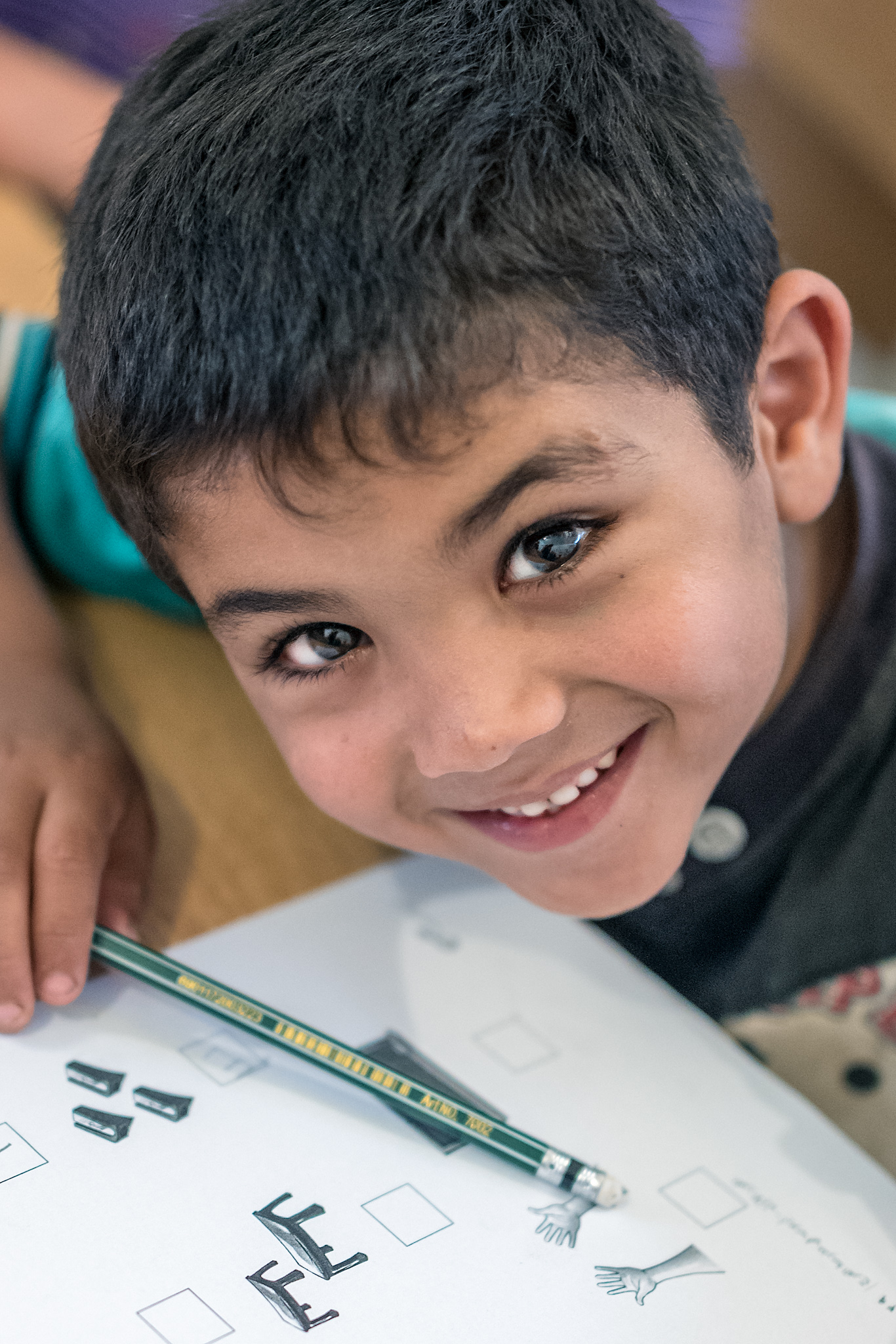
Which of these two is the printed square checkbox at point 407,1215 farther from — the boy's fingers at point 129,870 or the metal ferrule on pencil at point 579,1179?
the boy's fingers at point 129,870

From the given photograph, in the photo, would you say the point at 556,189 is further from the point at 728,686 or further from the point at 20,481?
the point at 20,481

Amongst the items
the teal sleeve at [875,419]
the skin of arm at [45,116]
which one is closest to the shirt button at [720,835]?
the teal sleeve at [875,419]

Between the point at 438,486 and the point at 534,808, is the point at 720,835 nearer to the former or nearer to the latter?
the point at 534,808

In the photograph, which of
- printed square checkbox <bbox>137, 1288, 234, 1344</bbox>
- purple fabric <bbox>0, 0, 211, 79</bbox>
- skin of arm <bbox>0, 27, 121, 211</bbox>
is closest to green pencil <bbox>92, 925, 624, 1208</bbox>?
printed square checkbox <bbox>137, 1288, 234, 1344</bbox>

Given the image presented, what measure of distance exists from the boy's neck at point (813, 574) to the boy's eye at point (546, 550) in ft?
0.78

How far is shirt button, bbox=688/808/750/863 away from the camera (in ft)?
2.09

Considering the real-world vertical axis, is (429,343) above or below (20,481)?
above

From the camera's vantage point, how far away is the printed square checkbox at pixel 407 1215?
0.40m

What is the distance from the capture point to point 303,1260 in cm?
38

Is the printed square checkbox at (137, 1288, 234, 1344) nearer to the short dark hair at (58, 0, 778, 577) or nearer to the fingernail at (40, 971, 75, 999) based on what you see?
the fingernail at (40, 971, 75, 999)

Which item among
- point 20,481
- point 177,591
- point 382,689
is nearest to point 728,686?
point 382,689

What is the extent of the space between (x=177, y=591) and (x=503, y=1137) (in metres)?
0.27

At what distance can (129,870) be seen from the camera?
0.54m

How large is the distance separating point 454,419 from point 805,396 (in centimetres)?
22
